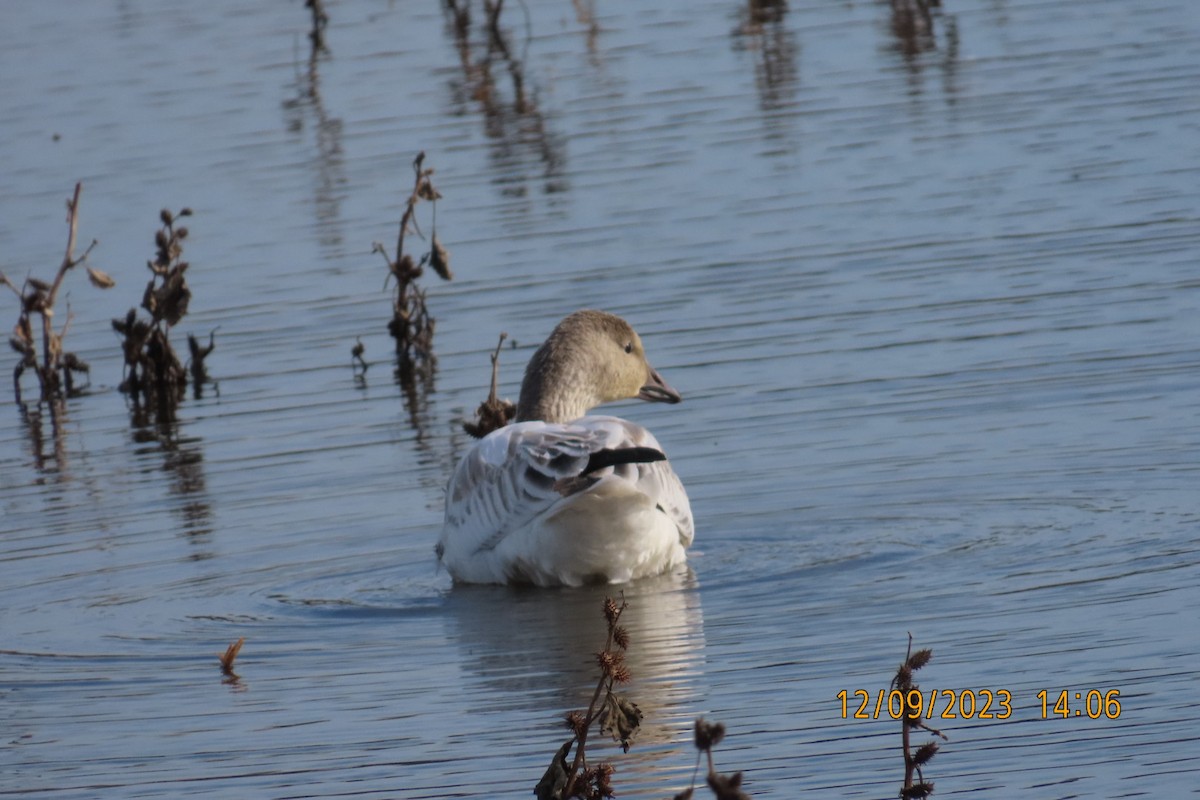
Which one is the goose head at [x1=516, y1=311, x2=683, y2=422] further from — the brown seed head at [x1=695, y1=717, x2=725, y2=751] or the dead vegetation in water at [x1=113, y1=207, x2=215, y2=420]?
the brown seed head at [x1=695, y1=717, x2=725, y2=751]

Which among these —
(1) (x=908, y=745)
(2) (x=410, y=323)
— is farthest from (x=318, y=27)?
(1) (x=908, y=745)

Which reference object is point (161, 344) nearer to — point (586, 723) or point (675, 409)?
point (675, 409)

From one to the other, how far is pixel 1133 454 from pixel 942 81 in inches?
376

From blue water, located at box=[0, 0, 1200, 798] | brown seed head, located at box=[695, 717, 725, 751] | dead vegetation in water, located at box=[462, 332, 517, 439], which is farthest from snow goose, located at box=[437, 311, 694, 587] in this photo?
brown seed head, located at box=[695, 717, 725, 751]

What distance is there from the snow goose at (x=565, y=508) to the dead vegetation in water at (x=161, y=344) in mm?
3833

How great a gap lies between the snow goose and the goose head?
3.46 feet

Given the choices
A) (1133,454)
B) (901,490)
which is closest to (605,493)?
(901,490)

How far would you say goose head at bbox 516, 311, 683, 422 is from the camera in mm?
9664

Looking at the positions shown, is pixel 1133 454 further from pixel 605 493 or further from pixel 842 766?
pixel 842 766

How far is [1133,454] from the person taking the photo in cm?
888

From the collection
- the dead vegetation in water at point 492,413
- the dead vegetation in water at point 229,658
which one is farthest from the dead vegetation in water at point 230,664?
the dead vegetation in water at point 492,413

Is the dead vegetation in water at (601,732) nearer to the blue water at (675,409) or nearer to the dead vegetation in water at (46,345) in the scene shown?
the blue water at (675,409)

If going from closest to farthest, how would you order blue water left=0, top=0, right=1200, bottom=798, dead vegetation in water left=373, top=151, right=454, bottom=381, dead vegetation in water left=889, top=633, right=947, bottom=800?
1. dead vegetation in water left=889, top=633, right=947, bottom=800
2. blue water left=0, top=0, right=1200, bottom=798
3. dead vegetation in water left=373, top=151, right=454, bottom=381

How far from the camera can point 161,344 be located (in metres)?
12.2
